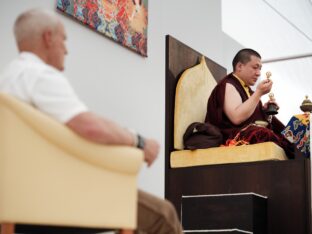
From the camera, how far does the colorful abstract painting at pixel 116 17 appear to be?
3504 mm

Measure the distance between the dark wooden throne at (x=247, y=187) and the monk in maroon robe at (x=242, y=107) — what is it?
0.20 m

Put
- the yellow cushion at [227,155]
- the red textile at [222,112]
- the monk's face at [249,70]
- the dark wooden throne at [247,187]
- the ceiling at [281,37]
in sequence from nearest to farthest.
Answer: the dark wooden throne at [247,187] < the yellow cushion at [227,155] < the red textile at [222,112] < the monk's face at [249,70] < the ceiling at [281,37]

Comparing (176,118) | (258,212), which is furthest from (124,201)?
(176,118)

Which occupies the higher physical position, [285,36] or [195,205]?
[285,36]

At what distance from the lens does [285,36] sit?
7.11 meters

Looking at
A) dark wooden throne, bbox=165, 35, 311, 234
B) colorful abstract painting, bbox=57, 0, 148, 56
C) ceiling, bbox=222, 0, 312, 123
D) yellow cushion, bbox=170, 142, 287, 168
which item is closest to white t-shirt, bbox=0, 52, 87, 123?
colorful abstract painting, bbox=57, 0, 148, 56

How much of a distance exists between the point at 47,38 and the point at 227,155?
6.43 feet

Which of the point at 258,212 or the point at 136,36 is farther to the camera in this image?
the point at 136,36

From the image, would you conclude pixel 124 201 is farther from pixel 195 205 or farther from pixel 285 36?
pixel 285 36

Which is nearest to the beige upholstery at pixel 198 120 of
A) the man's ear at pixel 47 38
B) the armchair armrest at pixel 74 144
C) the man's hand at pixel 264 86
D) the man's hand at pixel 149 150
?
the man's hand at pixel 264 86

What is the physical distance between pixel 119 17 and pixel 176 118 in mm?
711

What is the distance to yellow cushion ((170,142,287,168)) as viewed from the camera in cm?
354

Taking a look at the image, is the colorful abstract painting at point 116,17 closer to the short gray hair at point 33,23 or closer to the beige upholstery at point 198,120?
the beige upholstery at point 198,120

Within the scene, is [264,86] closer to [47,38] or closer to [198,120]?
[198,120]
